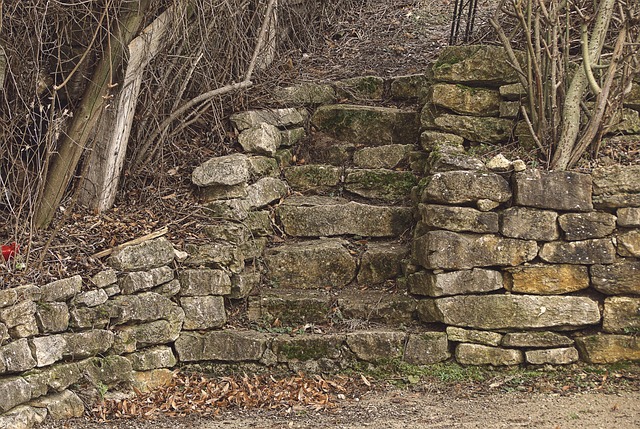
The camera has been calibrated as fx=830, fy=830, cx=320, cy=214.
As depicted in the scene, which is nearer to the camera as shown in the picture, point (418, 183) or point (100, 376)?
point (100, 376)

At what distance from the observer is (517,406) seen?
509cm

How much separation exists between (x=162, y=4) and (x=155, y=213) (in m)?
1.51

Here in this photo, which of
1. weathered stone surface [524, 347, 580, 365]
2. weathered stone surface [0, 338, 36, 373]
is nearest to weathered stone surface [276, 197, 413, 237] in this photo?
weathered stone surface [524, 347, 580, 365]

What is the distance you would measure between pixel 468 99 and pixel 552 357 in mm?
2112

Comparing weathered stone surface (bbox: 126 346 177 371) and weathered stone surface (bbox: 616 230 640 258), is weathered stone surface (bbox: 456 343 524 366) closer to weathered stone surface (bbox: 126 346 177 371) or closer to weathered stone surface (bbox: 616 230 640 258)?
weathered stone surface (bbox: 616 230 640 258)

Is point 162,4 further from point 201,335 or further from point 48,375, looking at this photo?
point 48,375

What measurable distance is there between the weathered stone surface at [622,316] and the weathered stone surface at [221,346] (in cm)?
228

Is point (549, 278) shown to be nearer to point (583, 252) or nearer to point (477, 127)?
point (583, 252)

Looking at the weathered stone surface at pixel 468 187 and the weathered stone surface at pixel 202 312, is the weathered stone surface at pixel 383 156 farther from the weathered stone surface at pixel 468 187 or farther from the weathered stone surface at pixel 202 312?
the weathered stone surface at pixel 202 312

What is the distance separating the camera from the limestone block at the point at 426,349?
556 centimetres

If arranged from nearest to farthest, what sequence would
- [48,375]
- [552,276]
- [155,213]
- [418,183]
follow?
[48,375] < [552,276] < [155,213] < [418,183]

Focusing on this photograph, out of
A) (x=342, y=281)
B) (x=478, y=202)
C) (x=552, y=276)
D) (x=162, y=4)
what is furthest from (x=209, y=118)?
(x=552, y=276)

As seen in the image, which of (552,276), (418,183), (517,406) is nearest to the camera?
(517,406)

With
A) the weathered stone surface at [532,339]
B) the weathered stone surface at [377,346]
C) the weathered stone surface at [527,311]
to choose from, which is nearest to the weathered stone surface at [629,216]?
the weathered stone surface at [527,311]
